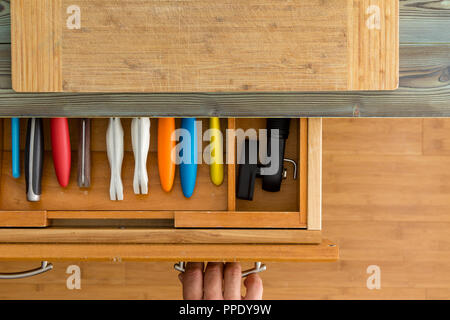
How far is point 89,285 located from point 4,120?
1.70 ft

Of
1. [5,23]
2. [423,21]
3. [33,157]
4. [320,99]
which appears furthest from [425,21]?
[33,157]

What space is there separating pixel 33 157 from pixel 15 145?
1.5 inches

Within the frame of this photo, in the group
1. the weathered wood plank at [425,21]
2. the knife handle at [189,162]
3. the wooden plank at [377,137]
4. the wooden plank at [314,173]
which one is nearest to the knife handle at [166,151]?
the knife handle at [189,162]

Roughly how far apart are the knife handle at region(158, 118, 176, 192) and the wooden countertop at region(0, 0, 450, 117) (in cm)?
17

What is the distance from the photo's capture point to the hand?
2.06 feet

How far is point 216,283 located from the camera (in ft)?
2.07

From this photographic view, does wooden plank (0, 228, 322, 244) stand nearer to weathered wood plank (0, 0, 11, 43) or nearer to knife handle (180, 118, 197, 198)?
knife handle (180, 118, 197, 198)

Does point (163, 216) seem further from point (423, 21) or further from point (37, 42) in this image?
point (423, 21)

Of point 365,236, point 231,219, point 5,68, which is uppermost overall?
point 5,68

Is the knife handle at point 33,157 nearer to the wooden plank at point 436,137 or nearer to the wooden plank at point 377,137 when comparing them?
the wooden plank at point 377,137

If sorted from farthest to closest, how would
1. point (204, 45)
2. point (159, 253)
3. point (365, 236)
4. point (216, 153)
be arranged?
point (365, 236) < point (216, 153) < point (159, 253) < point (204, 45)

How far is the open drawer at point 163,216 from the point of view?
1.96 feet

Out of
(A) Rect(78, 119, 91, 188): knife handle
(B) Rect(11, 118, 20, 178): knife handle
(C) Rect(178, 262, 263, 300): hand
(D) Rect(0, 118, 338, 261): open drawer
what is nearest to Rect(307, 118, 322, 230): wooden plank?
(D) Rect(0, 118, 338, 261): open drawer

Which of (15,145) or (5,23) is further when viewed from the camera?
(15,145)
